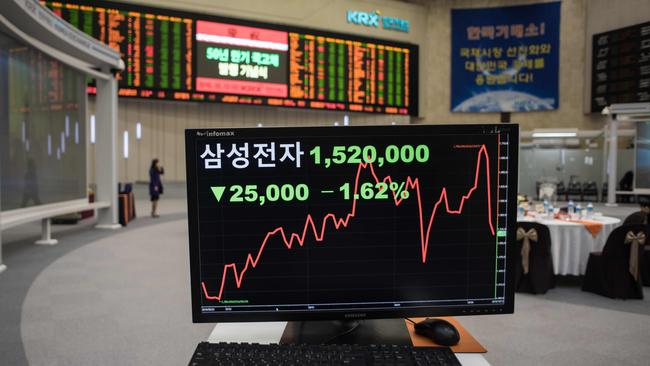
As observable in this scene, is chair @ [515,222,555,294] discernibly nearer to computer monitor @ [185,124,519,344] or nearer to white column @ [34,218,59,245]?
computer monitor @ [185,124,519,344]

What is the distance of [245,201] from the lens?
3.52 ft

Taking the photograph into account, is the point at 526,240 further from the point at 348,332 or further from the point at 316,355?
the point at 316,355

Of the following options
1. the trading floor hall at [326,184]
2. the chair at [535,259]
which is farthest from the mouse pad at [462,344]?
the chair at [535,259]

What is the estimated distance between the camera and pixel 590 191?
38.8 ft

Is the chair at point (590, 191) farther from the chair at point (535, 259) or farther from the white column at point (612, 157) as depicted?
the chair at point (535, 259)

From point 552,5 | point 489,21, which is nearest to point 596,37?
point 552,5

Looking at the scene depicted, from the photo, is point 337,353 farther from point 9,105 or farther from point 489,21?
point 489,21

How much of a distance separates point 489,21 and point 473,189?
13.3 m

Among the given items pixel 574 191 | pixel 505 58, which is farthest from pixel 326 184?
pixel 505 58

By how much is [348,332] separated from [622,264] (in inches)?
162

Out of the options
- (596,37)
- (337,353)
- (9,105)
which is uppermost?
(596,37)

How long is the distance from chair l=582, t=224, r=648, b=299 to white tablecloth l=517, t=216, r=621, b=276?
0.31 m

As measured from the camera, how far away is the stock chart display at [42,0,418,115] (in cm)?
887

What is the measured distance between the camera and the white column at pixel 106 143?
25.1 feet
